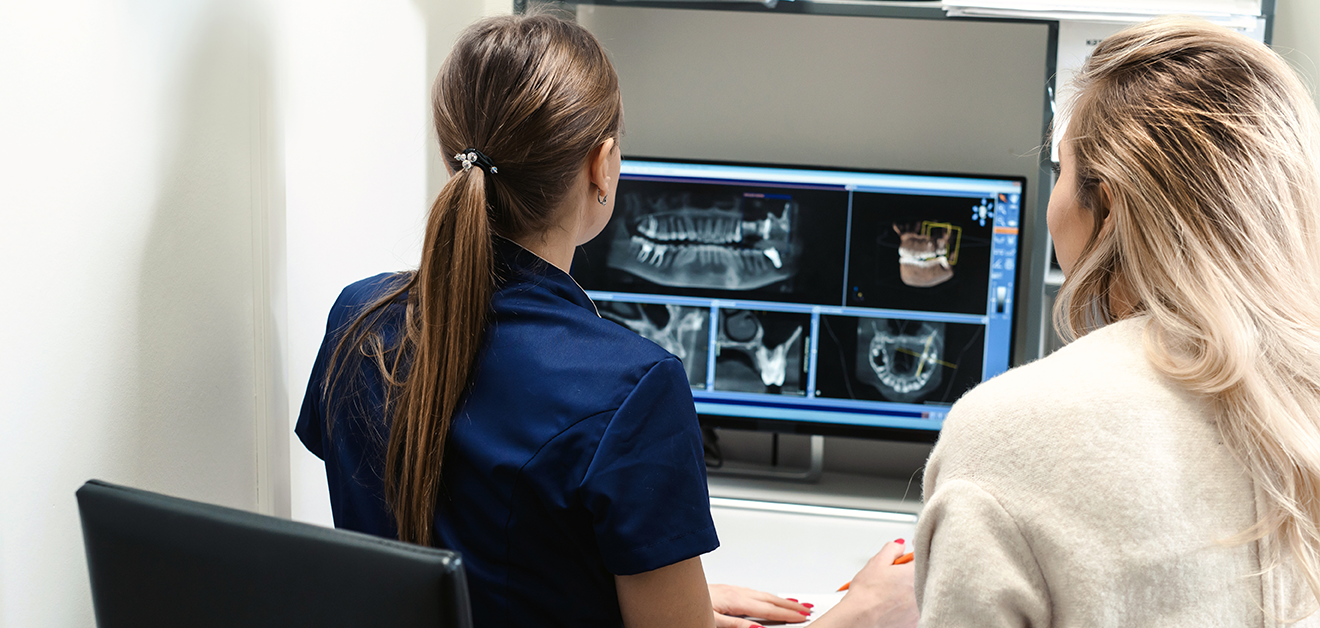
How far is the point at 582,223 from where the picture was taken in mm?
962

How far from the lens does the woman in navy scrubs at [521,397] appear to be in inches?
30.6

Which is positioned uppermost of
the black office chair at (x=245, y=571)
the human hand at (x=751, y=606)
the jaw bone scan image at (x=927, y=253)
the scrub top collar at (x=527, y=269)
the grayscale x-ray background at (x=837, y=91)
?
the grayscale x-ray background at (x=837, y=91)

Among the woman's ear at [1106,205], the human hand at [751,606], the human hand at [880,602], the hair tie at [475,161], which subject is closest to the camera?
the woman's ear at [1106,205]

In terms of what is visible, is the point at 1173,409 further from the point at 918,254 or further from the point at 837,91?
the point at 837,91

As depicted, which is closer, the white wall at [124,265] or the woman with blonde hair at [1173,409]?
the woman with blonde hair at [1173,409]

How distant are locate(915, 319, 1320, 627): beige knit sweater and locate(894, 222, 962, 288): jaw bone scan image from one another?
0.97 meters

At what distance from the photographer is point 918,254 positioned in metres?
1.67

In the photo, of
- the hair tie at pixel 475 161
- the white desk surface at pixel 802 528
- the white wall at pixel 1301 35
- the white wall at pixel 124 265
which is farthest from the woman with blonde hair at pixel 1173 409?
the white wall at pixel 1301 35

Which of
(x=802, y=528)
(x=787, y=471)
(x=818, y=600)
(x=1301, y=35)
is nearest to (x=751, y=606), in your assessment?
(x=818, y=600)

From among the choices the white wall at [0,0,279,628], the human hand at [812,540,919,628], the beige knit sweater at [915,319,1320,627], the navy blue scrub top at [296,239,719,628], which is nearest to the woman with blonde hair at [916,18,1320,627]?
the beige knit sweater at [915,319,1320,627]

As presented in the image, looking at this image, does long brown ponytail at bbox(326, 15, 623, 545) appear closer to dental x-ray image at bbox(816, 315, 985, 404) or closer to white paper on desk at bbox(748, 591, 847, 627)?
white paper on desk at bbox(748, 591, 847, 627)

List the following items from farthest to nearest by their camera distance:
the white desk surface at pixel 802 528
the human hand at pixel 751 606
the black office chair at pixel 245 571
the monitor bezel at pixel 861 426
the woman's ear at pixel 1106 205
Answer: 1. the monitor bezel at pixel 861 426
2. the white desk surface at pixel 802 528
3. the human hand at pixel 751 606
4. the woman's ear at pixel 1106 205
5. the black office chair at pixel 245 571

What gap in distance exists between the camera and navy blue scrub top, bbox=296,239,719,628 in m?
0.77

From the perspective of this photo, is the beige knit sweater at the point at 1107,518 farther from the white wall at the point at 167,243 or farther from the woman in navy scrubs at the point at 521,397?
the white wall at the point at 167,243
